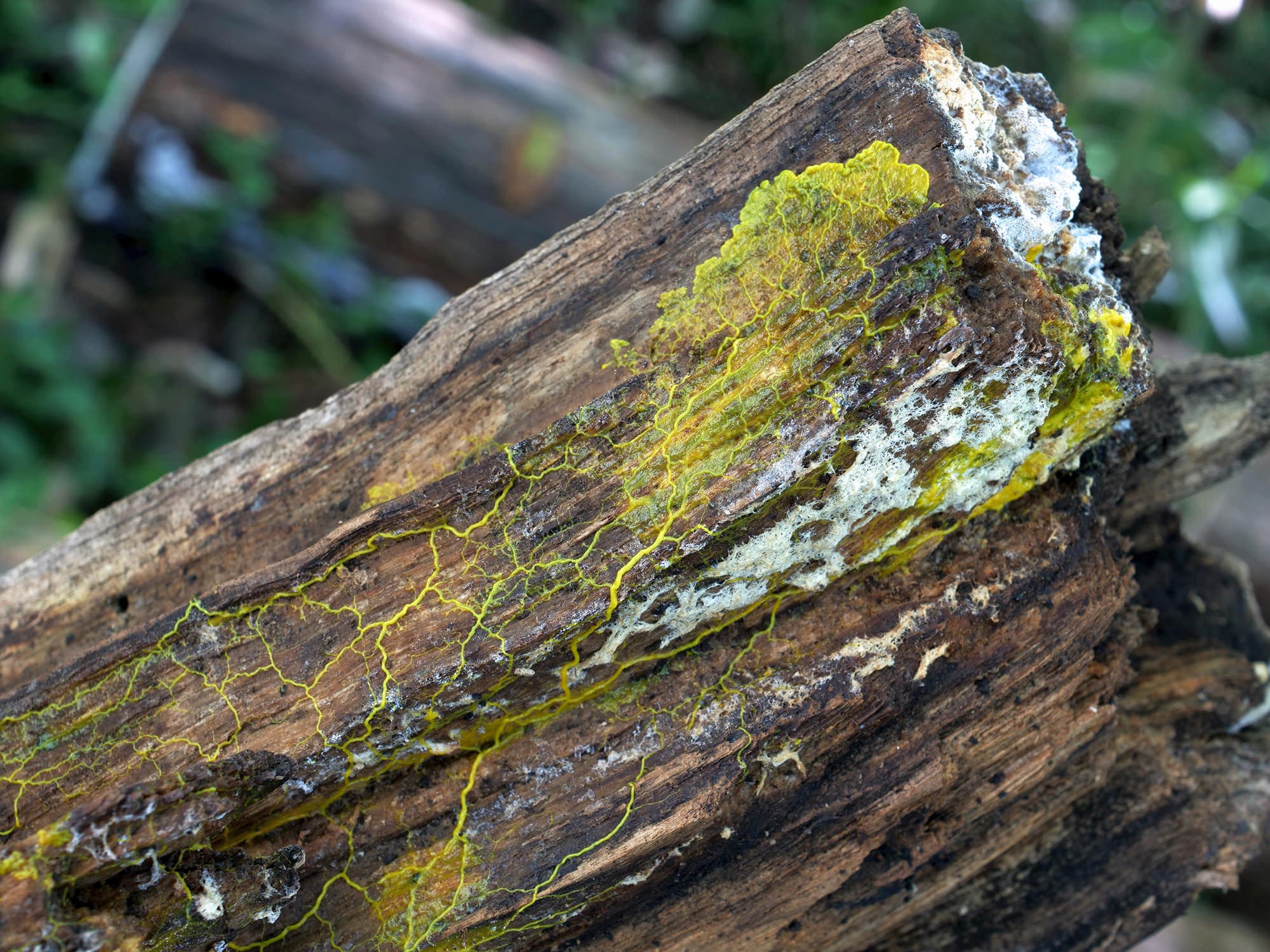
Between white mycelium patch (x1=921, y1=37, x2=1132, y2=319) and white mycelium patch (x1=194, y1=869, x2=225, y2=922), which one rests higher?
white mycelium patch (x1=921, y1=37, x2=1132, y2=319)

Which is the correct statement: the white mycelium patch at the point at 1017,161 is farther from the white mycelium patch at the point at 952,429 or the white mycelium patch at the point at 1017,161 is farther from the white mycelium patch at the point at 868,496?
the white mycelium patch at the point at 868,496

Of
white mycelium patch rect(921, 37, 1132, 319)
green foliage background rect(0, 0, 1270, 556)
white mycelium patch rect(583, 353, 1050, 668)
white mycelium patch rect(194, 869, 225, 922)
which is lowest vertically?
white mycelium patch rect(194, 869, 225, 922)

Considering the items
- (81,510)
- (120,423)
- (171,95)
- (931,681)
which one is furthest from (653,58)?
(931,681)

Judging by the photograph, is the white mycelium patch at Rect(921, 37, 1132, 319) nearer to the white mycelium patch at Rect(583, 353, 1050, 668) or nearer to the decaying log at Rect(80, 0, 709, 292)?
the white mycelium patch at Rect(583, 353, 1050, 668)

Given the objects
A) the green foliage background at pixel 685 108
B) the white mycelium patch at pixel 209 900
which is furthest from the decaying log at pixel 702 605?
the green foliage background at pixel 685 108

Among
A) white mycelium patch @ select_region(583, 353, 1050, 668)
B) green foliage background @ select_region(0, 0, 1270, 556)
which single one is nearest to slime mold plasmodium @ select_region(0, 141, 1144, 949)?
white mycelium patch @ select_region(583, 353, 1050, 668)

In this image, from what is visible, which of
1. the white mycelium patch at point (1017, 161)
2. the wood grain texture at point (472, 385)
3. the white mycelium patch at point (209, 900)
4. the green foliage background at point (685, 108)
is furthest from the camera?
the green foliage background at point (685, 108)

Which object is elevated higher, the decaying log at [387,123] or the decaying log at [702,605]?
the decaying log at [387,123]
